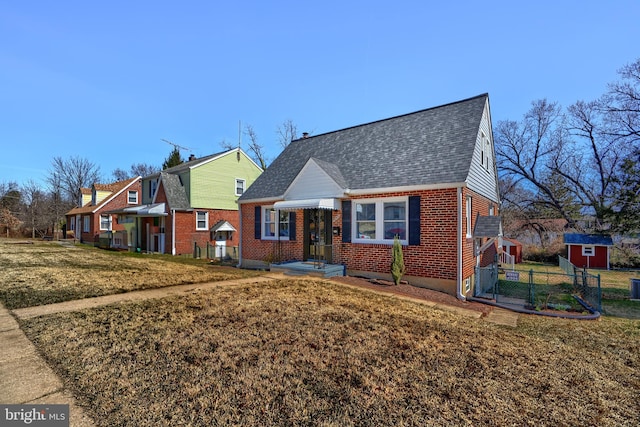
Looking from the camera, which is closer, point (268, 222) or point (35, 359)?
point (35, 359)

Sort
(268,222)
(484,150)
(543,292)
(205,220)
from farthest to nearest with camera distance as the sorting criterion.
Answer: (205,220) → (268,222) → (484,150) → (543,292)

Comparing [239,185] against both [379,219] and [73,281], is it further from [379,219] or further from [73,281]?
[379,219]

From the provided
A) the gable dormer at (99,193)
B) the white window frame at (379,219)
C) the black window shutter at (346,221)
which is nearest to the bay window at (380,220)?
the white window frame at (379,219)

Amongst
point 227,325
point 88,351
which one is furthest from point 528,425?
point 88,351

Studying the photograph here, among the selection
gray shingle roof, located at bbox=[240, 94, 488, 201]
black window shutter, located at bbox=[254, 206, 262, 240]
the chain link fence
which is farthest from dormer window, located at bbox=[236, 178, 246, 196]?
the chain link fence

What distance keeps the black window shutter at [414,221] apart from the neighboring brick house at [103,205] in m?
26.4

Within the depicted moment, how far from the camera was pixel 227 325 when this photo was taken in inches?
213

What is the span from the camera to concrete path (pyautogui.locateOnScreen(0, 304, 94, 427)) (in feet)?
9.82

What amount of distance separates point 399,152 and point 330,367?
9522 millimetres

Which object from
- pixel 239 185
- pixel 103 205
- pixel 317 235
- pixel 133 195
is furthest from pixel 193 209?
pixel 103 205

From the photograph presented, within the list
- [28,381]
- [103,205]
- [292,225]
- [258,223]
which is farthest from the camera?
[103,205]

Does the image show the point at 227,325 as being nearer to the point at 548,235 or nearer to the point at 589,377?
the point at 589,377

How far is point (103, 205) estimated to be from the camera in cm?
2802

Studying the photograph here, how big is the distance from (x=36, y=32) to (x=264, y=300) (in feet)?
35.3
